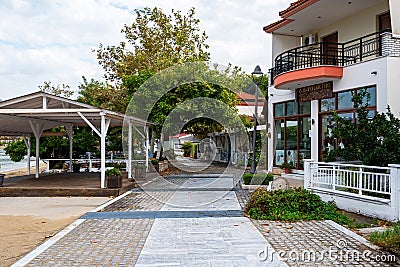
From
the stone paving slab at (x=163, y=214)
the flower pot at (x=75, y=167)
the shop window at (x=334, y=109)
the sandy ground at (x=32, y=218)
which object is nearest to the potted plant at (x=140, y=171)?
the sandy ground at (x=32, y=218)

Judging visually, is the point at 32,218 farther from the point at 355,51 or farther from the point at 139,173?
the point at 355,51

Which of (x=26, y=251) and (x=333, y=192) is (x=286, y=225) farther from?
(x=26, y=251)

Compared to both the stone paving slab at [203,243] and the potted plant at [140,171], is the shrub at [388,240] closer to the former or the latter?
the stone paving slab at [203,243]

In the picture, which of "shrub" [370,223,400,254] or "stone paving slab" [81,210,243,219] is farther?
"stone paving slab" [81,210,243,219]

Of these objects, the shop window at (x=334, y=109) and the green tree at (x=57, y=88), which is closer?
the shop window at (x=334, y=109)

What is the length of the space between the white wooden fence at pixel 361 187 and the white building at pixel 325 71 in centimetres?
342

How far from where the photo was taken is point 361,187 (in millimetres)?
8727

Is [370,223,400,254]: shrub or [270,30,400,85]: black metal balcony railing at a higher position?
[270,30,400,85]: black metal balcony railing

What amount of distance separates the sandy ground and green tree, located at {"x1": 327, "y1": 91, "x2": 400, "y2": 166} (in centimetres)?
658

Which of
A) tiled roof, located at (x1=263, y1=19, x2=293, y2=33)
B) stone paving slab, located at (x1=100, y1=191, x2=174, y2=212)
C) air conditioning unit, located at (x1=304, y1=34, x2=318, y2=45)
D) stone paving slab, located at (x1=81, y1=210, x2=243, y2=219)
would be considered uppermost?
tiled roof, located at (x1=263, y1=19, x2=293, y2=33)

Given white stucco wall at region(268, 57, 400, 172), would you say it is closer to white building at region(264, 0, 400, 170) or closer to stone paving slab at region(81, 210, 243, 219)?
white building at region(264, 0, 400, 170)

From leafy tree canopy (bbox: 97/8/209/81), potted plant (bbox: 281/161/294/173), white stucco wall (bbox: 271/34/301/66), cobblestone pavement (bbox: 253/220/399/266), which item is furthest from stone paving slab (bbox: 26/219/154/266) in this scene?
leafy tree canopy (bbox: 97/8/209/81)

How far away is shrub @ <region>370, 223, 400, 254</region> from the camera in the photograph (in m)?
5.69

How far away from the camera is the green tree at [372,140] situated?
9.07 meters
